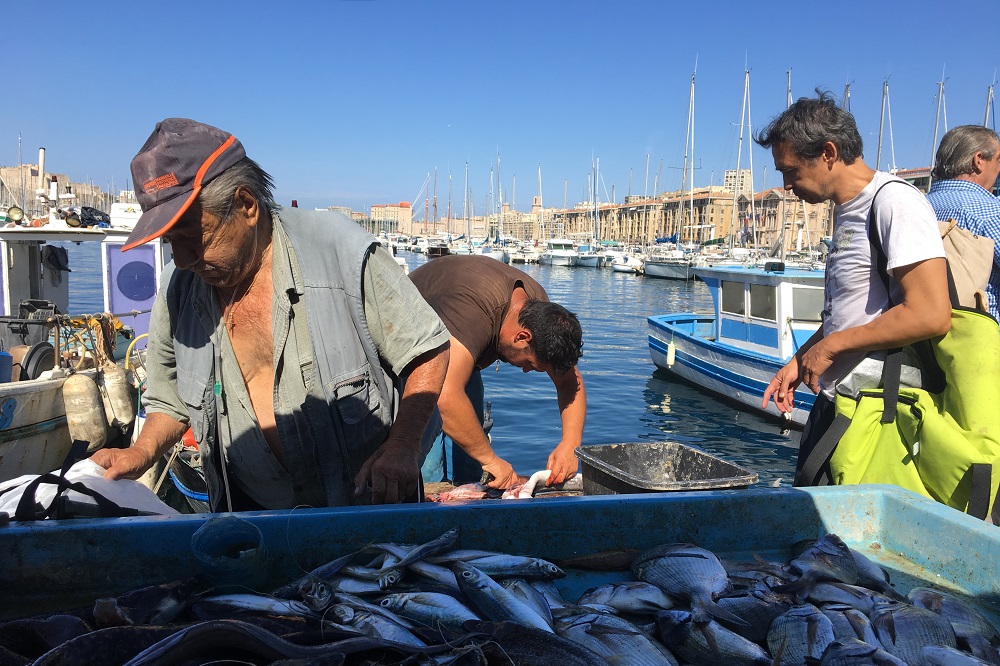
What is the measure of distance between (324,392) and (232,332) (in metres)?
0.44

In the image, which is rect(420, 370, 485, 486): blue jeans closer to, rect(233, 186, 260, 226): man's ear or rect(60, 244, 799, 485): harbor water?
rect(233, 186, 260, 226): man's ear

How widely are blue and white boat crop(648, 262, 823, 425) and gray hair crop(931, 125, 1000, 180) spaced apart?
753 centimetres

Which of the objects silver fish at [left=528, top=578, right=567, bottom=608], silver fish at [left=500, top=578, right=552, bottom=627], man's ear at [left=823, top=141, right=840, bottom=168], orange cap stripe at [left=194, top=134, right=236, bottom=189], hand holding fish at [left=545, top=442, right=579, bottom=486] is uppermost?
man's ear at [left=823, top=141, right=840, bottom=168]

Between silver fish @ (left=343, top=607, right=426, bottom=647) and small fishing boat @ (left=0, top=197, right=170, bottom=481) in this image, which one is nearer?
silver fish @ (left=343, top=607, right=426, bottom=647)

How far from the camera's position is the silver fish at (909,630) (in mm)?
1764

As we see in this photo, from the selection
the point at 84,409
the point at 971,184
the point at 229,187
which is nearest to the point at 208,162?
the point at 229,187

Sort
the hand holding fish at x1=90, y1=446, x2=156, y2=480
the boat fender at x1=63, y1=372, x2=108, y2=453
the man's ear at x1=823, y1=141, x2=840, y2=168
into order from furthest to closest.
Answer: the boat fender at x1=63, y1=372, x2=108, y2=453 < the man's ear at x1=823, y1=141, x2=840, y2=168 < the hand holding fish at x1=90, y1=446, x2=156, y2=480

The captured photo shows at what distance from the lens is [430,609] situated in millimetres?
1793

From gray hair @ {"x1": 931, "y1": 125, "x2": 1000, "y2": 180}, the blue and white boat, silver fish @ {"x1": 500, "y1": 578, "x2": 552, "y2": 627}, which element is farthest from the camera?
the blue and white boat

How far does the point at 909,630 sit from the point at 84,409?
7.89m

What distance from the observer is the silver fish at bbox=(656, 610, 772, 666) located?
172 centimetres

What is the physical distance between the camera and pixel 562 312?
379 cm

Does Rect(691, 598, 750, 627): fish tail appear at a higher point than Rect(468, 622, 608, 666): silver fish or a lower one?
lower

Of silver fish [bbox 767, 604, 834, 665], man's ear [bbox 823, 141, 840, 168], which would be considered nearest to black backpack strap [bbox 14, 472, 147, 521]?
silver fish [bbox 767, 604, 834, 665]
